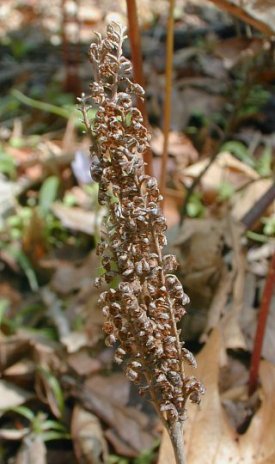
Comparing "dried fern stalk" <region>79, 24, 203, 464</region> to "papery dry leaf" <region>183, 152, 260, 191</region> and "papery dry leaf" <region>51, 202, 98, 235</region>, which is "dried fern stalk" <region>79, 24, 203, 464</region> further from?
"papery dry leaf" <region>183, 152, 260, 191</region>

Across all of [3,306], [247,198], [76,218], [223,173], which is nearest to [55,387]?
[3,306]

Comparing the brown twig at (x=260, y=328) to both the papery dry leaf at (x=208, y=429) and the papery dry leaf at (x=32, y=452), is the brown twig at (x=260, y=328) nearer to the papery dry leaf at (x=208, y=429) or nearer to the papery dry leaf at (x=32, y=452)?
the papery dry leaf at (x=208, y=429)

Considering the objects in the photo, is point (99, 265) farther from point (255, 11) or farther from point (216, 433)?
point (255, 11)

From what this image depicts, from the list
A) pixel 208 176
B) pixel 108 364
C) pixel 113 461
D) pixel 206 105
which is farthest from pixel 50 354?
pixel 206 105

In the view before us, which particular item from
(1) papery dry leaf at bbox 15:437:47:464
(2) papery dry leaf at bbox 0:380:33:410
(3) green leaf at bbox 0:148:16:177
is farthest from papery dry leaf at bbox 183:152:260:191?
(1) papery dry leaf at bbox 15:437:47:464

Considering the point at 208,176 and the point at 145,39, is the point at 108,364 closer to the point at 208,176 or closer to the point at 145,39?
the point at 208,176

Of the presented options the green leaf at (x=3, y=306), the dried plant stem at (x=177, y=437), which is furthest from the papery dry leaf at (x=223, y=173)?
the dried plant stem at (x=177, y=437)
